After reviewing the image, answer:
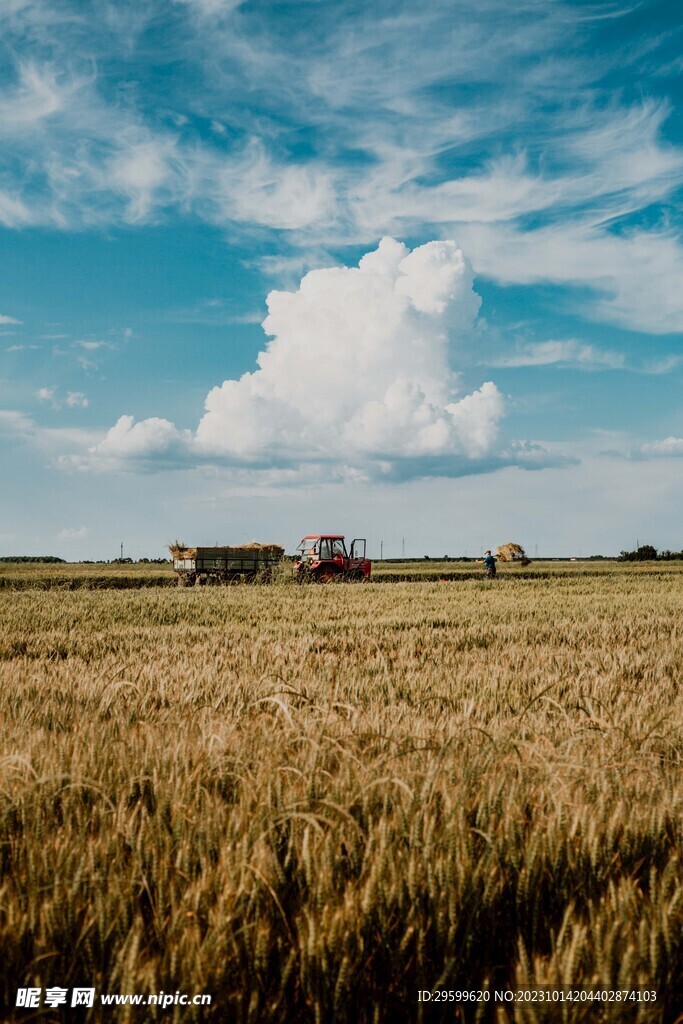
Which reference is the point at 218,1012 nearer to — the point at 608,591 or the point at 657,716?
the point at 657,716

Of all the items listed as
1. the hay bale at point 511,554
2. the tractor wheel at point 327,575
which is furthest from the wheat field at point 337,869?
the hay bale at point 511,554

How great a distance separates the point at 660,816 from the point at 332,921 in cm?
135

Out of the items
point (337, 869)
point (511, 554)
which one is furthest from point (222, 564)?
point (511, 554)

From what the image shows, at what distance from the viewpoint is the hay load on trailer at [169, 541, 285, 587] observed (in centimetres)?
3389

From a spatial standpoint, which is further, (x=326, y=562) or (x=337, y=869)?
(x=326, y=562)

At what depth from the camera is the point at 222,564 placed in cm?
3484

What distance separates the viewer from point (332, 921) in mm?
1753

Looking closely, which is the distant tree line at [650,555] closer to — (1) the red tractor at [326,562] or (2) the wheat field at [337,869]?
(1) the red tractor at [326,562]

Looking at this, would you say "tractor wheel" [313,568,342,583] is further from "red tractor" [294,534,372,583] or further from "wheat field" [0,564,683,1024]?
"wheat field" [0,564,683,1024]

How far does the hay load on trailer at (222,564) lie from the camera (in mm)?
33894

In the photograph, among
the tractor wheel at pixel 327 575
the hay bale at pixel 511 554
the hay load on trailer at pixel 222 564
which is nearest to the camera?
the tractor wheel at pixel 327 575

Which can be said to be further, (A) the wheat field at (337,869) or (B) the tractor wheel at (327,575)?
(B) the tractor wheel at (327,575)

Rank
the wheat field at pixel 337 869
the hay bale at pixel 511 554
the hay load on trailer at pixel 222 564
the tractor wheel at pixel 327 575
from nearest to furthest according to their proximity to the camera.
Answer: the wheat field at pixel 337 869, the tractor wheel at pixel 327 575, the hay load on trailer at pixel 222 564, the hay bale at pixel 511 554

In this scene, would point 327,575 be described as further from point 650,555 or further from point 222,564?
point 650,555
